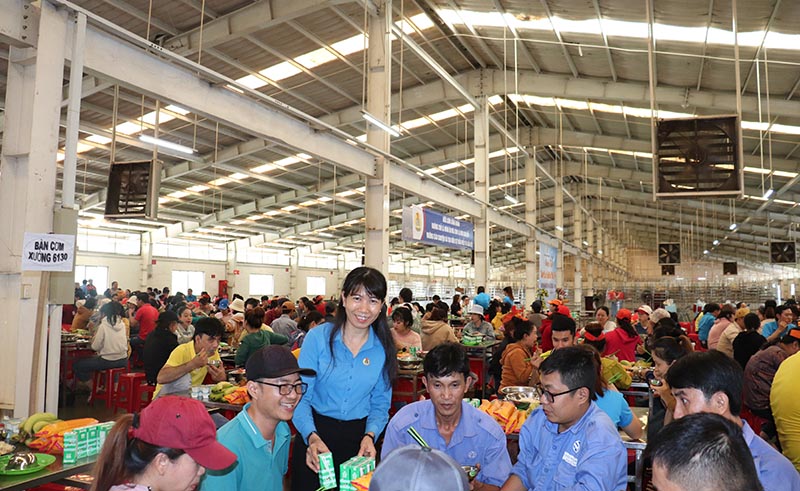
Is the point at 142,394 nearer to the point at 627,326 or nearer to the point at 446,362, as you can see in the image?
the point at 446,362

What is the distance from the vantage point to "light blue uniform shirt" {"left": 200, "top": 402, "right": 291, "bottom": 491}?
7.22 ft

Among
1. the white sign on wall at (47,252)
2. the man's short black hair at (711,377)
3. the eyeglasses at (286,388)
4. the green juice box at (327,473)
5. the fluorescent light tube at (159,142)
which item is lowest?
the green juice box at (327,473)

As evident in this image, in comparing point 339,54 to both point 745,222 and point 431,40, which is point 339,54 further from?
point 745,222

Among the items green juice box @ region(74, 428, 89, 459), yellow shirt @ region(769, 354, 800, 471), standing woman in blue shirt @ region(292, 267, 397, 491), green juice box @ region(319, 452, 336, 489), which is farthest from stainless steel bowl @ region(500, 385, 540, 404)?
green juice box @ region(74, 428, 89, 459)

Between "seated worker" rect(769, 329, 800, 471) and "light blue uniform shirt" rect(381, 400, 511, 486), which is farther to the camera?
"seated worker" rect(769, 329, 800, 471)

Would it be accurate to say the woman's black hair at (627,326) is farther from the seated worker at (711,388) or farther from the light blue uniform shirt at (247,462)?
the light blue uniform shirt at (247,462)

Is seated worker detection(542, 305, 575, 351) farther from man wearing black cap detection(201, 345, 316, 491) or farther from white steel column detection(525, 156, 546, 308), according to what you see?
white steel column detection(525, 156, 546, 308)

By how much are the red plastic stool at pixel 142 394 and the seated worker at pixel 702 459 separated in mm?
6324

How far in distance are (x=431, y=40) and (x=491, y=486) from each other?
11644mm

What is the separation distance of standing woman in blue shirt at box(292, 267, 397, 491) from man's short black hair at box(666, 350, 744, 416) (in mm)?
1407

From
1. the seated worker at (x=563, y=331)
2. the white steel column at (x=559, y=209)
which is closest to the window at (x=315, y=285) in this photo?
the white steel column at (x=559, y=209)

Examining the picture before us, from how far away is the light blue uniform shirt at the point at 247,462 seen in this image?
2.20 m

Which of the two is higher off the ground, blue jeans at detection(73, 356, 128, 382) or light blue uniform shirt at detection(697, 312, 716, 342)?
light blue uniform shirt at detection(697, 312, 716, 342)

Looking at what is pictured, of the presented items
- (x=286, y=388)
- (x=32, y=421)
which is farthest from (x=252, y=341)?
(x=286, y=388)
